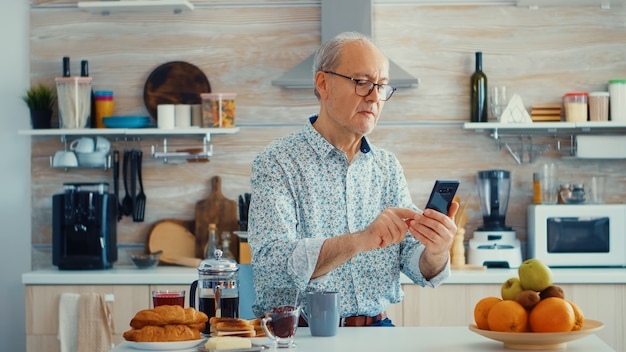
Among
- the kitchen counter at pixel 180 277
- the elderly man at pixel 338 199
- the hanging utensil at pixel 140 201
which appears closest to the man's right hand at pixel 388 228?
the elderly man at pixel 338 199

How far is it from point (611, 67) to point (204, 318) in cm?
319

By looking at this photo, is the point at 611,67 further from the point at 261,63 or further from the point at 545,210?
the point at 261,63

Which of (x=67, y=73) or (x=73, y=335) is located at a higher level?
(x=67, y=73)

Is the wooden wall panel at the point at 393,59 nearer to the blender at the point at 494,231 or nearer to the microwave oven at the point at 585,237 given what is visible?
the blender at the point at 494,231

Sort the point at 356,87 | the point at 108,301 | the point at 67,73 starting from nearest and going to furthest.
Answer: the point at 356,87, the point at 108,301, the point at 67,73

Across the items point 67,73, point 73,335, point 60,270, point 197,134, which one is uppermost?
point 67,73

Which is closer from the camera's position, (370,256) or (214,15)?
(370,256)

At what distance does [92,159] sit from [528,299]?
3045mm

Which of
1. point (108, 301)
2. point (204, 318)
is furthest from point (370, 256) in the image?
point (108, 301)

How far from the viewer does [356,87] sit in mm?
2689

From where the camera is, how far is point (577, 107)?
4.60m

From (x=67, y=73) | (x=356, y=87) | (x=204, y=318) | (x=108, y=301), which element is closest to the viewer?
(x=204, y=318)

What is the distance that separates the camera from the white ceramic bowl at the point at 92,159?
4738 mm

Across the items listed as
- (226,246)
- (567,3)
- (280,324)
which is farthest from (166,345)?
(567,3)
